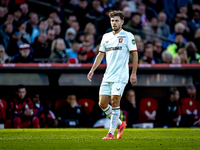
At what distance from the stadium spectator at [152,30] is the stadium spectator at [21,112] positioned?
15.8 feet

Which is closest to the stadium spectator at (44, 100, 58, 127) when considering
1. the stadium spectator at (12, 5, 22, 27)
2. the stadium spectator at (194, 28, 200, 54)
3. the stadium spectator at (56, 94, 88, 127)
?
the stadium spectator at (56, 94, 88, 127)

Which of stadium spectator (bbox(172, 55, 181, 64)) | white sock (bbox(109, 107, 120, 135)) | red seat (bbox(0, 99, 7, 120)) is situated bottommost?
red seat (bbox(0, 99, 7, 120))

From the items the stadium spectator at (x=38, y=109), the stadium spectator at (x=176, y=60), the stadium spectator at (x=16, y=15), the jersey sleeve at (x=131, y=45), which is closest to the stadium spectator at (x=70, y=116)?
the stadium spectator at (x=38, y=109)

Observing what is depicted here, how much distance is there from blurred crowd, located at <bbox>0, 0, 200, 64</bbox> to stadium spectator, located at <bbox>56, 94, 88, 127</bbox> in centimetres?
117

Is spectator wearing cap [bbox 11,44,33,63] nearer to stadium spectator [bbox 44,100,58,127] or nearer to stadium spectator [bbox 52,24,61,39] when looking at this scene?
stadium spectator [bbox 44,100,58,127]

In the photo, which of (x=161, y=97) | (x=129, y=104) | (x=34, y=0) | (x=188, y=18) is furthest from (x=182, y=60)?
(x=34, y=0)

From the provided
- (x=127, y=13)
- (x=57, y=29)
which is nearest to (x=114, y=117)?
(x=57, y=29)

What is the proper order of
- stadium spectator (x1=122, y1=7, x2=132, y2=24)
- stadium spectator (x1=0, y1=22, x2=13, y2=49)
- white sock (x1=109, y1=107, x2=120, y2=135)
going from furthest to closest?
stadium spectator (x1=122, y1=7, x2=132, y2=24)
stadium spectator (x1=0, y1=22, x2=13, y2=49)
white sock (x1=109, y1=107, x2=120, y2=135)

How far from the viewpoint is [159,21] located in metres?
13.0

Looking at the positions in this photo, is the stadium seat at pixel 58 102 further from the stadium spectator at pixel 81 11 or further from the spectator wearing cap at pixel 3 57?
the stadium spectator at pixel 81 11

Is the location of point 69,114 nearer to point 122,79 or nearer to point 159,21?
point 122,79

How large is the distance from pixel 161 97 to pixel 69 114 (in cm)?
246

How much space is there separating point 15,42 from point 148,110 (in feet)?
12.7

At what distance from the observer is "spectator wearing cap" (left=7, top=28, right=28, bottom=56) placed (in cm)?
1027
